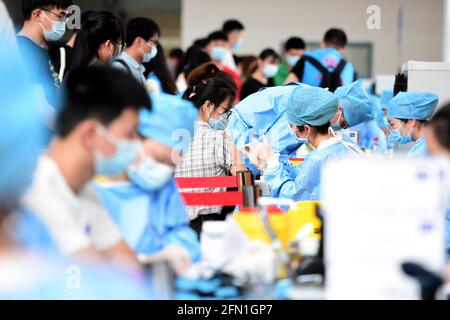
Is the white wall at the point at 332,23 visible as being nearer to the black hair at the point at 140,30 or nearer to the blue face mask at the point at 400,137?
the black hair at the point at 140,30

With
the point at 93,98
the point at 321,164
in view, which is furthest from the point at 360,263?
the point at 321,164

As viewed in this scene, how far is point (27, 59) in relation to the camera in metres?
4.19

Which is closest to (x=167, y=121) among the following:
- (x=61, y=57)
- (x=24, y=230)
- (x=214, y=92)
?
(x=24, y=230)

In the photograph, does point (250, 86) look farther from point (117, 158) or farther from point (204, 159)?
point (117, 158)

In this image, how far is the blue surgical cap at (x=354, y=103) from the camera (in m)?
5.68

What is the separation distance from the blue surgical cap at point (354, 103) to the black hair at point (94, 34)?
1738 millimetres

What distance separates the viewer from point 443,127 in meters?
2.38

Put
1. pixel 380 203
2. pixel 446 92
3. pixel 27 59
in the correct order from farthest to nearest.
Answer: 1. pixel 446 92
2. pixel 27 59
3. pixel 380 203

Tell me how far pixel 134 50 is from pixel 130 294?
3192 mm

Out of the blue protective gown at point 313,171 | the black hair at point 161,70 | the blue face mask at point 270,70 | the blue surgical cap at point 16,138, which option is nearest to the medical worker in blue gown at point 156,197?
the blue surgical cap at point 16,138

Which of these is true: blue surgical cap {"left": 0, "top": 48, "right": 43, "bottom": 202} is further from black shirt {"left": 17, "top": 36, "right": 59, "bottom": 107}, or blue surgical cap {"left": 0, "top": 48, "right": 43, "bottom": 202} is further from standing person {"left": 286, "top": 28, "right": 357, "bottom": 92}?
standing person {"left": 286, "top": 28, "right": 357, "bottom": 92}

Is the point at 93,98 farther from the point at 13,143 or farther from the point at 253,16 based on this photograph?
the point at 253,16

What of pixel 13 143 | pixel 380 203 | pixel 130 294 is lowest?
pixel 130 294

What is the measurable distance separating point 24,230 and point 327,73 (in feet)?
17.4
